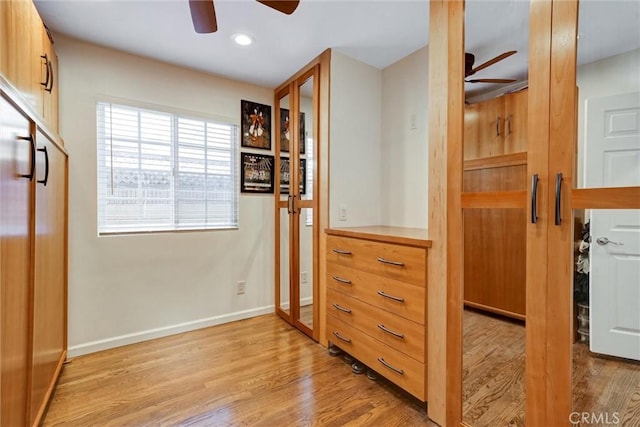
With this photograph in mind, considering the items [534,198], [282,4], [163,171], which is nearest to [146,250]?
[163,171]

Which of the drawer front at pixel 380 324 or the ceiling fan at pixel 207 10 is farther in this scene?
the drawer front at pixel 380 324

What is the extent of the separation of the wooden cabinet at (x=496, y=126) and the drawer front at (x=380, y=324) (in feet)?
3.17

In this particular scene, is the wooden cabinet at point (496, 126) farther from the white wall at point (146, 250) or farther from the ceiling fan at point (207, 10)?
the white wall at point (146, 250)

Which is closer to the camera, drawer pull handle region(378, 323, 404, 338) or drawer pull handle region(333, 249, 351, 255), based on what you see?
drawer pull handle region(378, 323, 404, 338)

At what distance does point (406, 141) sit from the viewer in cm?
244

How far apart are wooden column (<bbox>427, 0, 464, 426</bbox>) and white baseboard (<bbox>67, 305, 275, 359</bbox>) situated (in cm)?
198

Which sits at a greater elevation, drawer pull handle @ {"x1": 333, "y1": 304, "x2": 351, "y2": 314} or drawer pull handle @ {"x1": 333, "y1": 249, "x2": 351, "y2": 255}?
drawer pull handle @ {"x1": 333, "y1": 249, "x2": 351, "y2": 255}

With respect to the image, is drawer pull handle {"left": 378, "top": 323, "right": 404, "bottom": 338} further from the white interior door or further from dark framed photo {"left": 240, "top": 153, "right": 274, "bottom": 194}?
dark framed photo {"left": 240, "top": 153, "right": 274, "bottom": 194}

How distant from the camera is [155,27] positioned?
2.08 metres

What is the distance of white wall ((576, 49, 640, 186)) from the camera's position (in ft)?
3.22

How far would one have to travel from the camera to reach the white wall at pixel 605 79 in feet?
3.22

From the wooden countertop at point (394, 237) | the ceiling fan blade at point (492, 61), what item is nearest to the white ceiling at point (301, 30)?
the ceiling fan blade at point (492, 61)

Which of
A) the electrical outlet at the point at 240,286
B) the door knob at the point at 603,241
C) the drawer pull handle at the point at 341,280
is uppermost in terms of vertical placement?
the door knob at the point at 603,241

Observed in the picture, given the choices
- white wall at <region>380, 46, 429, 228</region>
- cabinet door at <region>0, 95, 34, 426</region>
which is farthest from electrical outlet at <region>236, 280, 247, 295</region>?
cabinet door at <region>0, 95, 34, 426</region>
